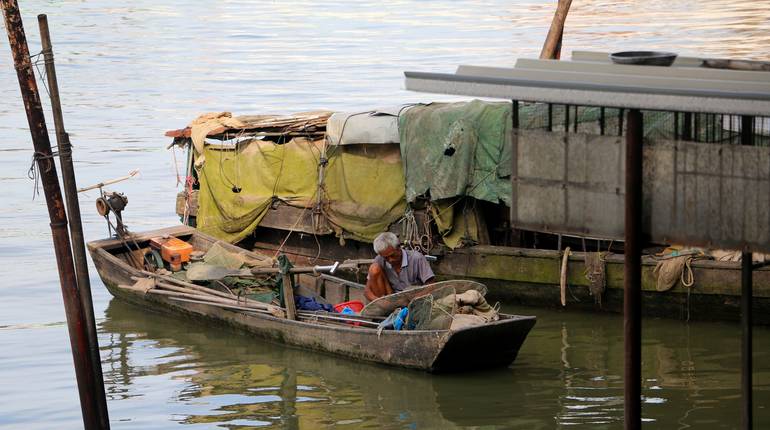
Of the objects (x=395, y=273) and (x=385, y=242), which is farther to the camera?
(x=395, y=273)

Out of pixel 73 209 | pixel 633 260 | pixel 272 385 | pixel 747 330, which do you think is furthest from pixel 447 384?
pixel 633 260

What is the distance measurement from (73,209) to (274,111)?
1839cm

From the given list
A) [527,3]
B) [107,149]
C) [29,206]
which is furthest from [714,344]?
[527,3]

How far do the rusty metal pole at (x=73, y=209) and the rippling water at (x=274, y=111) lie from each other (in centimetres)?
161

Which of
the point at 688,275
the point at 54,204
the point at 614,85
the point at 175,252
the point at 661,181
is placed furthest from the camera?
the point at 175,252

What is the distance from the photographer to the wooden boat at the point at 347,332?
10.5 meters

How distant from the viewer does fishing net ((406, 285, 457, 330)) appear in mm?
10492

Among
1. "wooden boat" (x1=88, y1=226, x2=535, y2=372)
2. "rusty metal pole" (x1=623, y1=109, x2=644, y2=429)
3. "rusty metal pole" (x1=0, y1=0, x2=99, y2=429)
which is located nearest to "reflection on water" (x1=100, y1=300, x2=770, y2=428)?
"wooden boat" (x1=88, y1=226, x2=535, y2=372)

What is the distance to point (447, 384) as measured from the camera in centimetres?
1081

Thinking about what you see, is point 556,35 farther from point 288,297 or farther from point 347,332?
point 347,332

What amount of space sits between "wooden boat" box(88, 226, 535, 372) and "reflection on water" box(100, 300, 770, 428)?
0.17 metres

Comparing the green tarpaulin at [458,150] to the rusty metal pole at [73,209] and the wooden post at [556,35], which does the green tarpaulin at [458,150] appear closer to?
the wooden post at [556,35]

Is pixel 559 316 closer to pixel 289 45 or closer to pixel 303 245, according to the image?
pixel 303 245

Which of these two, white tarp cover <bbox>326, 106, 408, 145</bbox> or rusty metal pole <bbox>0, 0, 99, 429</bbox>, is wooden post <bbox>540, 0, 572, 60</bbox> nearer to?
white tarp cover <bbox>326, 106, 408, 145</bbox>
